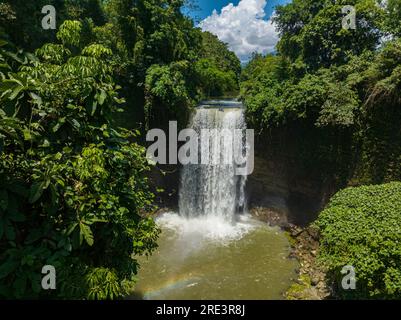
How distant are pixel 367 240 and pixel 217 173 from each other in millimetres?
7345

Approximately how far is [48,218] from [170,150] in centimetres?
1075

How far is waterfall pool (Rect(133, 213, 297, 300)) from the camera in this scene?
8.08m

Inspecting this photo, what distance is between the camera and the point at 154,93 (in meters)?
12.8

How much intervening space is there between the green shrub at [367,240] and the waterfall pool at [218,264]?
6.76ft

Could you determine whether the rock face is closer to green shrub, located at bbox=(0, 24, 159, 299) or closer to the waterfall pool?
the waterfall pool

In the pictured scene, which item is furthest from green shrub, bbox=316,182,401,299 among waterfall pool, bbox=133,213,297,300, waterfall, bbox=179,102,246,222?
waterfall, bbox=179,102,246,222

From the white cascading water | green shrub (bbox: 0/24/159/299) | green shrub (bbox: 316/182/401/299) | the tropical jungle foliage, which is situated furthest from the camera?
the white cascading water

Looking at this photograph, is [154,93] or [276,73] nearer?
[154,93]

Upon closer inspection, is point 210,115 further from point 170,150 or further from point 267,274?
point 267,274

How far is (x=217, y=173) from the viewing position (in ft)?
42.2

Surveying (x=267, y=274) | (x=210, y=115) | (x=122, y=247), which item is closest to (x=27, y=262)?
(x=122, y=247)

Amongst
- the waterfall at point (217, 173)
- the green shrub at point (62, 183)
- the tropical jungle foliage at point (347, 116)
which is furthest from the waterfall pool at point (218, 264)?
the green shrub at point (62, 183)

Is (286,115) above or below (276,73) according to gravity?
below

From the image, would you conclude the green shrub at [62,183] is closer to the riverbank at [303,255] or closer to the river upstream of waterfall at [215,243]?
the river upstream of waterfall at [215,243]
